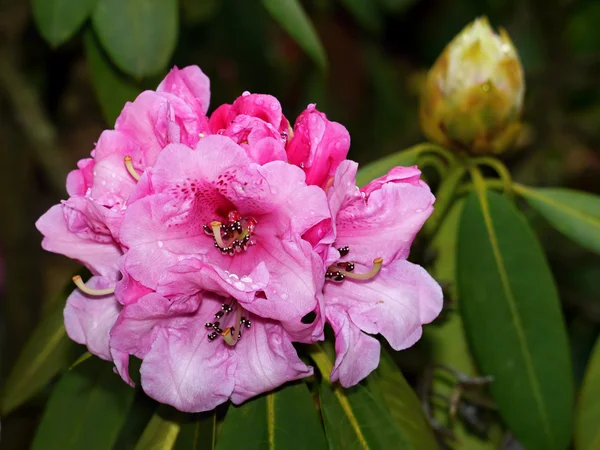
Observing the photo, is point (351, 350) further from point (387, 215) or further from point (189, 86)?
point (189, 86)

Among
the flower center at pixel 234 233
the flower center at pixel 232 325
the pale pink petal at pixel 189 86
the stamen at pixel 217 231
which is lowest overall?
the flower center at pixel 232 325

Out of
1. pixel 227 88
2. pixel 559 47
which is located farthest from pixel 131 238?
pixel 559 47

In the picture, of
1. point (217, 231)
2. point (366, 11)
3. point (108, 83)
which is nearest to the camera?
point (217, 231)

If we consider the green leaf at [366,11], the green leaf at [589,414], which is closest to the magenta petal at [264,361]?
the green leaf at [589,414]

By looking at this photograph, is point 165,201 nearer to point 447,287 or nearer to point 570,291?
point 447,287

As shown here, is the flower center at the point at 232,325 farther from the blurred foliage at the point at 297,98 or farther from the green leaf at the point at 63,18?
the green leaf at the point at 63,18

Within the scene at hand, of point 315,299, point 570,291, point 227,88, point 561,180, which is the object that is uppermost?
point 315,299

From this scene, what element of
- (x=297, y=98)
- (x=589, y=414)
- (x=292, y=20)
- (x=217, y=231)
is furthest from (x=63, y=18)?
(x=297, y=98)
